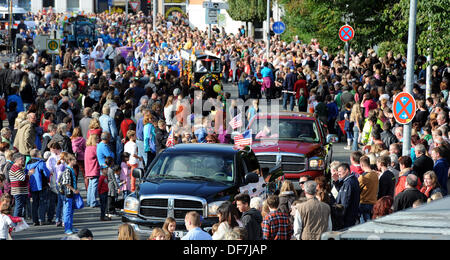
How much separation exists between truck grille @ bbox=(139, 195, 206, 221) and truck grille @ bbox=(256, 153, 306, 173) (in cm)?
524

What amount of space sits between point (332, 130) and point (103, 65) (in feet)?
42.3

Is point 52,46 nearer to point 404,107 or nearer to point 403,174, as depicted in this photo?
point 404,107

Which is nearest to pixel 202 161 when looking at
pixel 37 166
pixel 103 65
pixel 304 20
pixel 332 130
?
pixel 37 166

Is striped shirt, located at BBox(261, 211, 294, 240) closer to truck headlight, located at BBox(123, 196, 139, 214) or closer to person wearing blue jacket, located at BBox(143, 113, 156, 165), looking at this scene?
truck headlight, located at BBox(123, 196, 139, 214)

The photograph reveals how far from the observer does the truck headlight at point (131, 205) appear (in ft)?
42.3

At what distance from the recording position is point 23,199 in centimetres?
1488

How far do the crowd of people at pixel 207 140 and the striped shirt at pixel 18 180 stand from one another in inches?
0.7

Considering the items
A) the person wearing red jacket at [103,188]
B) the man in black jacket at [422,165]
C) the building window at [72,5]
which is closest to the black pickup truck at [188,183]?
the person wearing red jacket at [103,188]

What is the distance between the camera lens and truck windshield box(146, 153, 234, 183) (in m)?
13.5

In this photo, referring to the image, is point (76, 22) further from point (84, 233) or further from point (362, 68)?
point (84, 233)

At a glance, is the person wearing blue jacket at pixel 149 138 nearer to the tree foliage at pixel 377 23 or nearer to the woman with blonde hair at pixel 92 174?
the woman with blonde hair at pixel 92 174

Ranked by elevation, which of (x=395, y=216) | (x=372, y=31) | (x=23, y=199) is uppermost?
(x=372, y=31)

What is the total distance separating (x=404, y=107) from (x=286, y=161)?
2.63 m

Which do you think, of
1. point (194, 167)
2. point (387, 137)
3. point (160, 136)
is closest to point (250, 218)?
point (194, 167)
